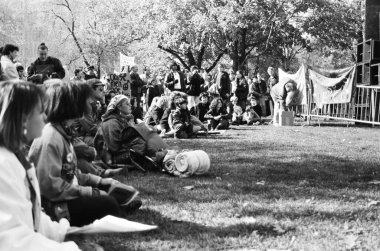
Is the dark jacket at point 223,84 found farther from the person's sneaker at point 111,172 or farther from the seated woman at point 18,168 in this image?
the seated woman at point 18,168

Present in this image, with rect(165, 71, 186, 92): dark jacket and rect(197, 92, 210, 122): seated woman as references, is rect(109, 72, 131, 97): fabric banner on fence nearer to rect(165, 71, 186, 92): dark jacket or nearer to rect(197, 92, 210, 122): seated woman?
rect(165, 71, 186, 92): dark jacket

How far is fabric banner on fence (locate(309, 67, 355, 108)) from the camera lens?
17.5 m

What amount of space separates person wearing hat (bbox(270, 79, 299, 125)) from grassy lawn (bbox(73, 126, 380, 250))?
8.31 m

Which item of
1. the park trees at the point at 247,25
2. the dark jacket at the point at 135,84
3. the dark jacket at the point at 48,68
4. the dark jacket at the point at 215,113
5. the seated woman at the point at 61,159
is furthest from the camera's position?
the park trees at the point at 247,25

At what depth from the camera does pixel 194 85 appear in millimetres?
19312

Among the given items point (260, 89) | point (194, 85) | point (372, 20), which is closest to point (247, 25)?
point (260, 89)

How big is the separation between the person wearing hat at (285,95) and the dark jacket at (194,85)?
273 cm

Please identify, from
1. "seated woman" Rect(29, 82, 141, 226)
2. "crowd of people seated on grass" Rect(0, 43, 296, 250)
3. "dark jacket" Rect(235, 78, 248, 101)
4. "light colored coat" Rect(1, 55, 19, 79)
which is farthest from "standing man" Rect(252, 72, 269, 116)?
"seated woman" Rect(29, 82, 141, 226)

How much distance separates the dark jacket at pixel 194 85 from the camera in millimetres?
19172

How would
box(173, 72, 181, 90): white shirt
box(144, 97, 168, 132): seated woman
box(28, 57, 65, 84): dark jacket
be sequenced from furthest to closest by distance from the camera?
1. box(173, 72, 181, 90): white shirt
2. box(144, 97, 168, 132): seated woman
3. box(28, 57, 65, 84): dark jacket

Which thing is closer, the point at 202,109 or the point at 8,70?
the point at 8,70

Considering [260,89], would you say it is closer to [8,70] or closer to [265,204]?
[8,70]

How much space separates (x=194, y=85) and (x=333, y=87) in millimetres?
4721

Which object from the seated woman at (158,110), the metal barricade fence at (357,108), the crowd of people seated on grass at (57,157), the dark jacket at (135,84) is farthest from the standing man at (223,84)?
the crowd of people seated on grass at (57,157)
